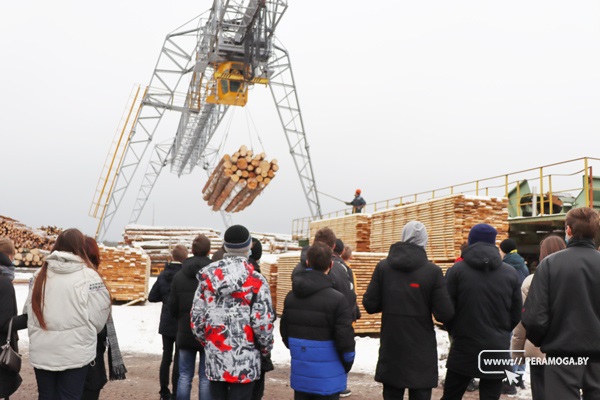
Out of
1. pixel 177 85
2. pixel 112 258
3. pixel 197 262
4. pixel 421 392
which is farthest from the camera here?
pixel 177 85

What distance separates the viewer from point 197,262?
16.7ft

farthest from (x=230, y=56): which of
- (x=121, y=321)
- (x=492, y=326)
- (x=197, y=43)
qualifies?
(x=492, y=326)

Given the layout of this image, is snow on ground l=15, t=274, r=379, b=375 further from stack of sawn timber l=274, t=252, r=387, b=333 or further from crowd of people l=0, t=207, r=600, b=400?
crowd of people l=0, t=207, r=600, b=400

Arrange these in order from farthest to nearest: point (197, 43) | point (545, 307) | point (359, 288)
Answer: point (197, 43)
point (359, 288)
point (545, 307)

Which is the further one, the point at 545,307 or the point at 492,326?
the point at 492,326

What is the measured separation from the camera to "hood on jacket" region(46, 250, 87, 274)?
143 inches

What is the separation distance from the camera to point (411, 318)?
4027 millimetres

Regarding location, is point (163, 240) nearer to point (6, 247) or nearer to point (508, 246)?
point (508, 246)

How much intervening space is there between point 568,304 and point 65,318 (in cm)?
333

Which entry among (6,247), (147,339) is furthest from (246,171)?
(6,247)

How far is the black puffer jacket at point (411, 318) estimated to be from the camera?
3.97 m

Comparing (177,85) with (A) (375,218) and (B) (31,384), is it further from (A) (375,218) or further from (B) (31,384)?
(B) (31,384)

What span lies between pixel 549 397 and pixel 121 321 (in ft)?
34.0

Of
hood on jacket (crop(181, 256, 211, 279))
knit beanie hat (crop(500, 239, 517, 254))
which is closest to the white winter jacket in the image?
hood on jacket (crop(181, 256, 211, 279))
